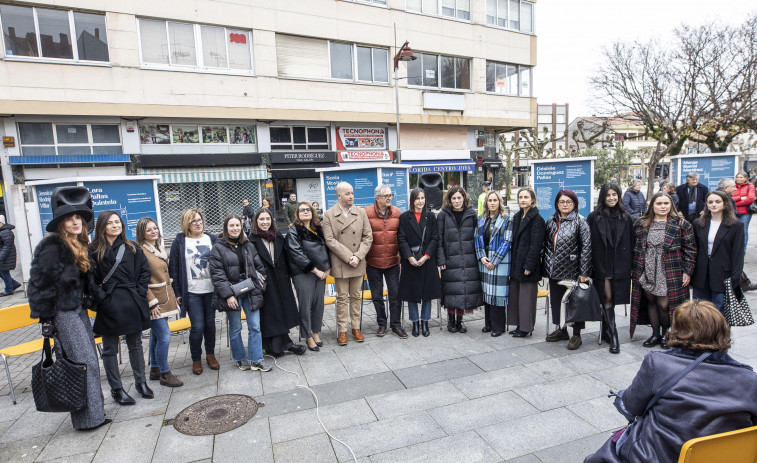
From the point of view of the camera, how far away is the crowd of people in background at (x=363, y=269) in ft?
13.5

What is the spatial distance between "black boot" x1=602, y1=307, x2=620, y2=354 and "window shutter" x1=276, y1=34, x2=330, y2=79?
1490cm

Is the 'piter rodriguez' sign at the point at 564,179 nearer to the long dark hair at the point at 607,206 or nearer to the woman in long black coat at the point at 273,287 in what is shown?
the long dark hair at the point at 607,206

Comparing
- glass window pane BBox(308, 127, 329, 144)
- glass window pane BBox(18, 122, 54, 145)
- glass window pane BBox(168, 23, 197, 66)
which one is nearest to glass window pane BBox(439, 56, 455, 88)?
glass window pane BBox(308, 127, 329, 144)

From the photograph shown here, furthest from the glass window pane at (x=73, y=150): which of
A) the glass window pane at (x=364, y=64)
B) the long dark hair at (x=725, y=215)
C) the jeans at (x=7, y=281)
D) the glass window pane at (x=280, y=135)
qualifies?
the long dark hair at (x=725, y=215)

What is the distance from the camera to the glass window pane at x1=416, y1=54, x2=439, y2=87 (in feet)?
64.4

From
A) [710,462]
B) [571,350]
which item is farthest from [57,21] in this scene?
[710,462]

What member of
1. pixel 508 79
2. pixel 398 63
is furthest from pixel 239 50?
pixel 508 79

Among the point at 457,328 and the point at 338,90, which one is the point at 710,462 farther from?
the point at 338,90

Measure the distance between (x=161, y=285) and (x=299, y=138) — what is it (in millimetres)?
13821

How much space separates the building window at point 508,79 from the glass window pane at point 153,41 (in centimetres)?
1414

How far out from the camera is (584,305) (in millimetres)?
5000

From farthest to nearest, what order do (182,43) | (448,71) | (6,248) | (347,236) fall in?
(448,71) < (182,43) < (6,248) < (347,236)

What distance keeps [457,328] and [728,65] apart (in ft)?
50.6

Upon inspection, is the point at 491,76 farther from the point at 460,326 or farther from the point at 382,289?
the point at 382,289
